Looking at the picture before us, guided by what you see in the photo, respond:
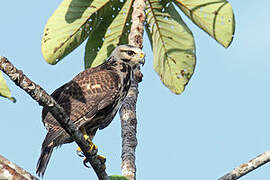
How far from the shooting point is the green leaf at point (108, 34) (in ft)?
26.8

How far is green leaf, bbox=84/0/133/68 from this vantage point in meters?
8.18

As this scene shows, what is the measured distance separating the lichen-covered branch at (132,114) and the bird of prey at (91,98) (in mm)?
103

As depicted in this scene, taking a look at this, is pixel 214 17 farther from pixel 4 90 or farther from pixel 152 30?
pixel 4 90

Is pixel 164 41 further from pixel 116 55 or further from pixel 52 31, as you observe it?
pixel 52 31

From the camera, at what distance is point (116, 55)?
7754 millimetres

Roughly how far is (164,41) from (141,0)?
788 millimetres

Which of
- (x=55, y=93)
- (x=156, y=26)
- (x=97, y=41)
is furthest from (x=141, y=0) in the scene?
(x=55, y=93)

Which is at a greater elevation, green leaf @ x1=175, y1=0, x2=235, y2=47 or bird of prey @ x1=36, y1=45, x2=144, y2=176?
green leaf @ x1=175, y1=0, x2=235, y2=47

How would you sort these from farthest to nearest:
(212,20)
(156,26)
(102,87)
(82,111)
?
1. (156,26)
2. (212,20)
3. (102,87)
4. (82,111)

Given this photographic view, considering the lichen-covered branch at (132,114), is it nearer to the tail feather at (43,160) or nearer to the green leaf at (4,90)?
the tail feather at (43,160)

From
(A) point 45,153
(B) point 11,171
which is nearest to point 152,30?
(A) point 45,153

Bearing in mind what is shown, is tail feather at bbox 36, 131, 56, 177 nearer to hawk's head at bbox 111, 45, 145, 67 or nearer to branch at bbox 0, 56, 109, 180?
branch at bbox 0, 56, 109, 180

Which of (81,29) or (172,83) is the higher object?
(81,29)

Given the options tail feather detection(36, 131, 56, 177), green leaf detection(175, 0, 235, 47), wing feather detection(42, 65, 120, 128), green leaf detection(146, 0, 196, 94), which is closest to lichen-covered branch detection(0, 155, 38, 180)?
tail feather detection(36, 131, 56, 177)
